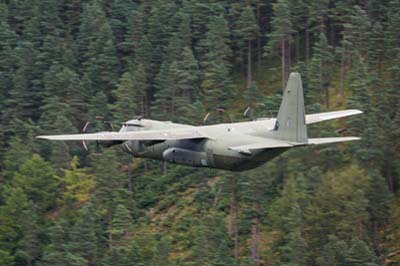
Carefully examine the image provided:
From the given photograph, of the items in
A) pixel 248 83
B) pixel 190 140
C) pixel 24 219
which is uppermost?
pixel 190 140

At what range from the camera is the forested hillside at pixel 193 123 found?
12019 cm

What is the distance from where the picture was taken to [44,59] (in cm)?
16400

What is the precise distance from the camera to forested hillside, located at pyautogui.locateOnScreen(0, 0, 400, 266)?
12019 centimetres

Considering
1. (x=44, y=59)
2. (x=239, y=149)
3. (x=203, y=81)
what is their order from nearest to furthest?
(x=239, y=149), (x=203, y=81), (x=44, y=59)

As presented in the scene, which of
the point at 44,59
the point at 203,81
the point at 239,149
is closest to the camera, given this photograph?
the point at 239,149

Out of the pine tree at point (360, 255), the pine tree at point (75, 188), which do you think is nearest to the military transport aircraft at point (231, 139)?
the pine tree at point (360, 255)

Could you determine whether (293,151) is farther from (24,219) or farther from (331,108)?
(24,219)

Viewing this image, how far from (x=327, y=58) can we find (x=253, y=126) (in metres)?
66.5

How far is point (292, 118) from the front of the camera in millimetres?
74062

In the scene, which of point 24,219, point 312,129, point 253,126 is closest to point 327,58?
point 312,129

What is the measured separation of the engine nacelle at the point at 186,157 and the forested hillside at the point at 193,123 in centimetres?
3981

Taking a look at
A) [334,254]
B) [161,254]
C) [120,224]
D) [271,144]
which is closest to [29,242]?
[120,224]

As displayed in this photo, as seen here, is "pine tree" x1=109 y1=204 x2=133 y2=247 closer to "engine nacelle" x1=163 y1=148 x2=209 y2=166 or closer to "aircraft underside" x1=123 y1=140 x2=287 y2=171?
"aircraft underside" x1=123 y1=140 x2=287 y2=171

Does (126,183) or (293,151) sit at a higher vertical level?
(293,151)
